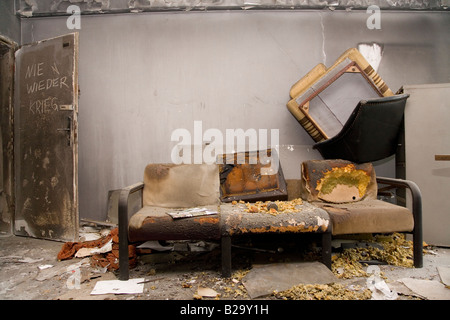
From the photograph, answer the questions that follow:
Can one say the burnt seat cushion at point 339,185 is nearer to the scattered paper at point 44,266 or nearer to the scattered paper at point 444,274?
the scattered paper at point 444,274

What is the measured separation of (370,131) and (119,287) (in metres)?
2.35

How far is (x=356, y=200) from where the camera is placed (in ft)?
7.61

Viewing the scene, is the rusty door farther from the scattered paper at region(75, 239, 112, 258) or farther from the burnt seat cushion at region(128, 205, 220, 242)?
the burnt seat cushion at region(128, 205, 220, 242)

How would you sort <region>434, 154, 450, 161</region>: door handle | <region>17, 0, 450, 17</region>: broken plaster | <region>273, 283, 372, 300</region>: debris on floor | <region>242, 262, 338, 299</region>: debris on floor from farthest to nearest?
<region>17, 0, 450, 17</region>: broken plaster → <region>434, 154, 450, 161</region>: door handle → <region>242, 262, 338, 299</region>: debris on floor → <region>273, 283, 372, 300</region>: debris on floor

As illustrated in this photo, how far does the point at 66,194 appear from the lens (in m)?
2.71

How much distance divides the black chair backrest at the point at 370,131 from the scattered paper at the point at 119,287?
2.01 meters

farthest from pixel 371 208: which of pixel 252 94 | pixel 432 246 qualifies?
pixel 252 94

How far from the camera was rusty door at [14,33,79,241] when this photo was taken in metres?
2.69

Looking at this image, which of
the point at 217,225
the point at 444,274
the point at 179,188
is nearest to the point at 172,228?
the point at 217,225

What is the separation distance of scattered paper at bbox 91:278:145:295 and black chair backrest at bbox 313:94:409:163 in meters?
2.01

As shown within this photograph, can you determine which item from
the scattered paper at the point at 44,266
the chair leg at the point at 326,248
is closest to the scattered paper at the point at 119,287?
the scattered paper at the point at 44,266

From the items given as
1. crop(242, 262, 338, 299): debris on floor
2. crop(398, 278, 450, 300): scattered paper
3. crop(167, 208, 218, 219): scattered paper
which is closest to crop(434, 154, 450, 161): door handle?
crop(398, 278, 450, 300): scattered paper

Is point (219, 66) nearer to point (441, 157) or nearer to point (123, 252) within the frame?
point (123, 252)
